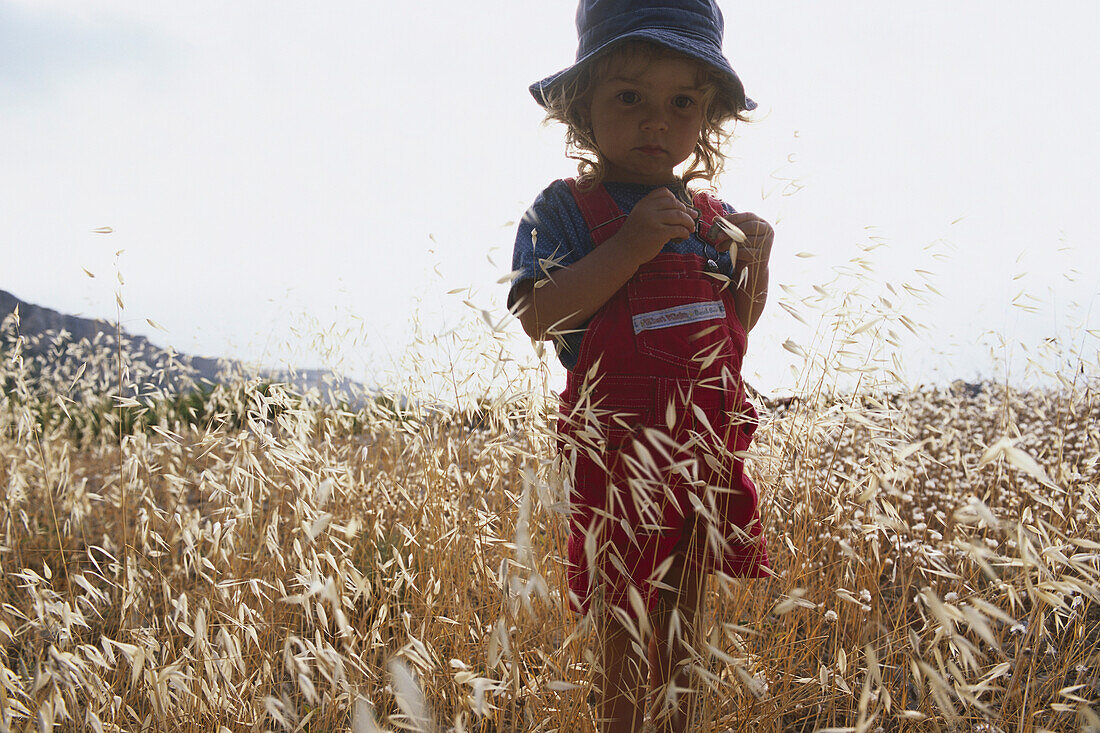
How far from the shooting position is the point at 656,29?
4.59 feet

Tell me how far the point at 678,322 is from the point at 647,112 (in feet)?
1.46

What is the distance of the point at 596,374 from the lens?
1419 millimetres

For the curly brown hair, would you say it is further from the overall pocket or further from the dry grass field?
the dry grass field

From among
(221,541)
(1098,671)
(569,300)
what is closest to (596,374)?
(569,300)

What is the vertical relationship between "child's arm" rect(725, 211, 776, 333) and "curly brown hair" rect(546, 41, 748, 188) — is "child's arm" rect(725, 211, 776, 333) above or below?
below

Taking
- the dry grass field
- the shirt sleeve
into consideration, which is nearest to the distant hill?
the dry grass field

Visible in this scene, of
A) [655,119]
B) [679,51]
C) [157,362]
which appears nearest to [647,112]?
[655,119]

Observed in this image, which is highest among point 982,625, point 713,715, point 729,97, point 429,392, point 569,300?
point 729,97

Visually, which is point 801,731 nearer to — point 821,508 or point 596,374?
point 821,508

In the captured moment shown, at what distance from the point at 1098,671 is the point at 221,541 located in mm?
2469

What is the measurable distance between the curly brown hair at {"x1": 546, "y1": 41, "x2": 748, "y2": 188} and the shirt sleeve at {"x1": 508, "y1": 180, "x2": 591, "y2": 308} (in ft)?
0.27

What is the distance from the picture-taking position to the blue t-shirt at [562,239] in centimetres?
146

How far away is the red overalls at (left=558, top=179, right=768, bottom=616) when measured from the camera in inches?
54.6

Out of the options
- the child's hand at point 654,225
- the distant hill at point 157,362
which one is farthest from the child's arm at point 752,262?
the distant hill at point 157,362
